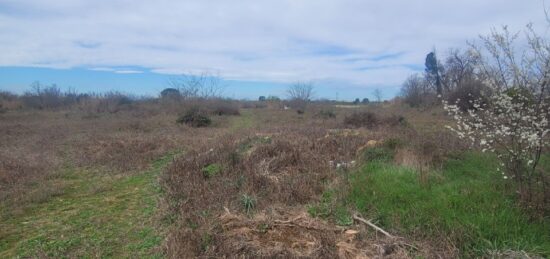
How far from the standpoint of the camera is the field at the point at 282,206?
3791 millimetres

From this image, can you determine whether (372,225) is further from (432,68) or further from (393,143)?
(432,68)

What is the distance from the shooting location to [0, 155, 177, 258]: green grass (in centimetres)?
415

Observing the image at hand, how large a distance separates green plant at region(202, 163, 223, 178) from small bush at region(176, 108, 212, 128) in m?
10.4

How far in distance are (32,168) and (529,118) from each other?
28.8ft

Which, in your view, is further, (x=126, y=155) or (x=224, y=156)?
(x=126, y=155)

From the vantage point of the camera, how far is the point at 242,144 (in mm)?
9539

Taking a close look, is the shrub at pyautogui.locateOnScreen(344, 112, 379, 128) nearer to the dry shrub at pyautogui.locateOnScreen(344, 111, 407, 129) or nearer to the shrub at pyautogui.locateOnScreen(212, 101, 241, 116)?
the dry shrub at pyautogui.locateOnScreen(344, 111, 407, 129)

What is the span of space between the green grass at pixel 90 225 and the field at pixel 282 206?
0.02 m

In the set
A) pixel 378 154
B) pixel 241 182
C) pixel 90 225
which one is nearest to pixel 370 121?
pixel 378 154

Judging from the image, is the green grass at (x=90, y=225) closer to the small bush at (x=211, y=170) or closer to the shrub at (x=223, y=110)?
the small bush at (x=211, y=170)

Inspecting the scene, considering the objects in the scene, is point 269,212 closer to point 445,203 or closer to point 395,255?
point 395,255

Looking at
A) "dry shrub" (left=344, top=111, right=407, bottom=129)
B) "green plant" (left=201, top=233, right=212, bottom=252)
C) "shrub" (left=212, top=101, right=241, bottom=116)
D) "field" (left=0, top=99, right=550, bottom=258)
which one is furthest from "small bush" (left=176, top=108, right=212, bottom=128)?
"green plant" (left=201, top=233, right=212, bottom=252)

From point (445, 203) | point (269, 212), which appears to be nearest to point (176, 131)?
point (269, 212)

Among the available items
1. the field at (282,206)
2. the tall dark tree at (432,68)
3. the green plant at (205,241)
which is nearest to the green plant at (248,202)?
the field at (282,206)
